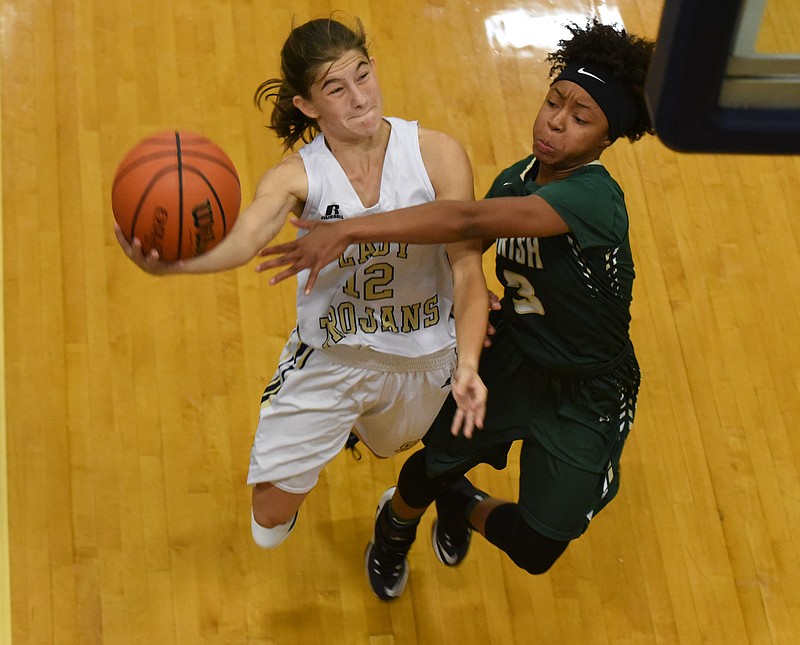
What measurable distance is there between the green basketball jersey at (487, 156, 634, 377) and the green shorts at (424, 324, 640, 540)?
2.7 inches

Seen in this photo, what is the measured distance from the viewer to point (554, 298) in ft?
10.4

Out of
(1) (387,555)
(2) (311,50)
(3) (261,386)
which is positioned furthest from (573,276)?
(3) (261,386)

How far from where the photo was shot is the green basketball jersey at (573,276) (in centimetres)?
302

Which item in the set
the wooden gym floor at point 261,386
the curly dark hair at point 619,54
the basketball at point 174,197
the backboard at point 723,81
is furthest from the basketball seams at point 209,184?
the wooden gym floor at point 261,386

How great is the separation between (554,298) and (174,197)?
40.5 inches

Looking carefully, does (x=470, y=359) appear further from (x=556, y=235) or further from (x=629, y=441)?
(x=629, y=441)

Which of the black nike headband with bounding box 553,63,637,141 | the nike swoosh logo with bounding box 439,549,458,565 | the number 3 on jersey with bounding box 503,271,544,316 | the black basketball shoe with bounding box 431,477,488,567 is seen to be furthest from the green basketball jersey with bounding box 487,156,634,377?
the nike swoosh logo with bounding box 439,549,458,565

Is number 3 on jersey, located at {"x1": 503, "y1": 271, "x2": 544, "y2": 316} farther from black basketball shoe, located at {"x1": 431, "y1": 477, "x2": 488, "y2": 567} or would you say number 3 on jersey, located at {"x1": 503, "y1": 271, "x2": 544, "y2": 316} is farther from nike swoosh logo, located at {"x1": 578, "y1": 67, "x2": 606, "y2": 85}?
black basketball shoe, located at {"x1": 431, "y1": 477, "x2": 488, "y2": 567}

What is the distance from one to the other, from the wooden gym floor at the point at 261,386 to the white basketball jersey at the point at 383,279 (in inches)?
37.4

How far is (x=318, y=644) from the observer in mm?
3762

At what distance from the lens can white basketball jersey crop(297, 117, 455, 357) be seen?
10.4ft

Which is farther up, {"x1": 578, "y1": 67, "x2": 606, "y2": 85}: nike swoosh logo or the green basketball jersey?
{"x1": 578, "y1": 67, "x2": 606, "y2": 85}: nike swoosh logo

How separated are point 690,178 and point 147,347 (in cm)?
230

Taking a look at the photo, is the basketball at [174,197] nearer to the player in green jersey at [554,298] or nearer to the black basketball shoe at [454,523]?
the player in green jersey at [554,298]
